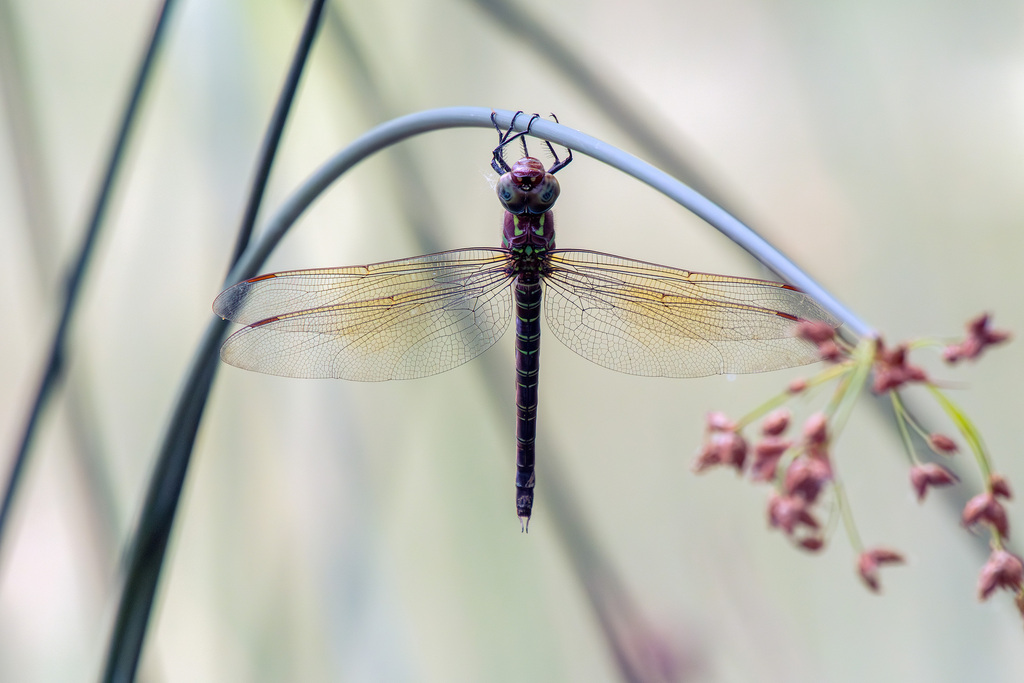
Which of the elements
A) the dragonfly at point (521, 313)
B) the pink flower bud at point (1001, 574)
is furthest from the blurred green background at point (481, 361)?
the pink flower bud at point (1001, 574)

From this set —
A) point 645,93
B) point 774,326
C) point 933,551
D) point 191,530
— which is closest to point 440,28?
point 645,93

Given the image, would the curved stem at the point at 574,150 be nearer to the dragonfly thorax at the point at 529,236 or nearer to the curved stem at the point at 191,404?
the curved stem at the point at 191,404

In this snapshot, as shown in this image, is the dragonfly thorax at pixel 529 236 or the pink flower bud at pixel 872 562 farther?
the dragonfly thorax at pixel 529 236

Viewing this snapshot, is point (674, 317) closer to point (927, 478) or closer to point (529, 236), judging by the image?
point (529, 236)

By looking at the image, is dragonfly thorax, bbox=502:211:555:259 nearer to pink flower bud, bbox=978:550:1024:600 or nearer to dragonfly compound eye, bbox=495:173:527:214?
dragonfly compound eye, bbox=495:173:527:214

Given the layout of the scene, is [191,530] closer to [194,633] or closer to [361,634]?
[194,633]

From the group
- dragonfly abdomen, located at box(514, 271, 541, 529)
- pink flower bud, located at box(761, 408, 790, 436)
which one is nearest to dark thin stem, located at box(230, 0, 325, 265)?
dragonfly abdomen, located at box(514, 271, 541, 529)
